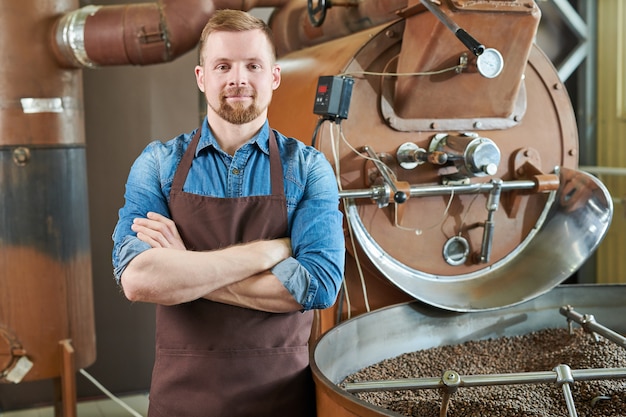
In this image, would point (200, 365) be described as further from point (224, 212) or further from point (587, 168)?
point (587, 168)

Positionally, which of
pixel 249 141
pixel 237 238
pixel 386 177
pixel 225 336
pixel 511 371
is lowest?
pixel 511 371

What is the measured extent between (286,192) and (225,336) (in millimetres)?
337

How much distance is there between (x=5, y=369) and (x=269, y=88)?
1.83 metres

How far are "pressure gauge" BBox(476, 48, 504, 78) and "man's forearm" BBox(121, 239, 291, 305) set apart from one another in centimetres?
90

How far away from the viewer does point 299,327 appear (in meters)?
1.61

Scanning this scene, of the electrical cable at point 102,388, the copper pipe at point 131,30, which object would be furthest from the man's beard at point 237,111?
the electrical cable at point 102,388

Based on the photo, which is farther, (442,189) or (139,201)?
(442,189)

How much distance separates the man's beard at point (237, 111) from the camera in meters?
1.54

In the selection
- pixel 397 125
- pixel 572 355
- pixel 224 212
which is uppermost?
pixel 397 125

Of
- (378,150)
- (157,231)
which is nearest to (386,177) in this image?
(378,150)

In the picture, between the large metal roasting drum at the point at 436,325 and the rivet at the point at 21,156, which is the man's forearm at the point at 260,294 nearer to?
the large metal roasting drum at the point at 436,325

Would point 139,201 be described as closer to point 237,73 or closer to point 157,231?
point 157,231

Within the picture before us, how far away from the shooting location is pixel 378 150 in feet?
7.09

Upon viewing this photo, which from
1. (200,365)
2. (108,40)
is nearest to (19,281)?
(108,40)
